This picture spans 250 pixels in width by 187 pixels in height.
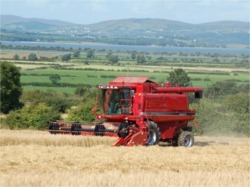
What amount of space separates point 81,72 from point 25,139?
73.1 meters

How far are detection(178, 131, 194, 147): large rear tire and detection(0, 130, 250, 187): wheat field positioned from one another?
1785mm

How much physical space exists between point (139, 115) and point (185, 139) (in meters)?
2.20

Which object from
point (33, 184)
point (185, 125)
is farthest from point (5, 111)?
point (33, 184)

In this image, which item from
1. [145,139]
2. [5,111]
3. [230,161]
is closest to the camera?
[230,161]

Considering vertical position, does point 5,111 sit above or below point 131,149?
below

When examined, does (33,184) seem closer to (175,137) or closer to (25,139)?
(25,139)

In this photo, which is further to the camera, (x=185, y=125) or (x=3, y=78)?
(x=3, y=78)

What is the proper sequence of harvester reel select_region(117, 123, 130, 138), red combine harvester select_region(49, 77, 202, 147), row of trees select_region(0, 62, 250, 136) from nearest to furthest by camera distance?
harvester reel select_region(117, 123, 130, 138) < red combine harvester select_region(49, 77, 202, 147) < row of trees select_region(0, 62, 250, 136)

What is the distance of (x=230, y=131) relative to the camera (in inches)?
1260

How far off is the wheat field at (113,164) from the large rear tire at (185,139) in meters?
1.78

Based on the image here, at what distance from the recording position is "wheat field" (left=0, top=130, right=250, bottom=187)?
12.9m

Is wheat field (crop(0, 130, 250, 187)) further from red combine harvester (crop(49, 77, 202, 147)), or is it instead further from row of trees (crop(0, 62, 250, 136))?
row of trees (crop(0, 62, 250, 136))

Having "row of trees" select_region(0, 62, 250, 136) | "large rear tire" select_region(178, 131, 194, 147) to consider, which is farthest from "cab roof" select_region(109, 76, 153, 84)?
"row of trees" select_region(0, 62, 250, 136)

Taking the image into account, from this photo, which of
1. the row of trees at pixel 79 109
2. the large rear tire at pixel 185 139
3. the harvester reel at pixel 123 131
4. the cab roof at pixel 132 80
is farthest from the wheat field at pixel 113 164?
the row of trees at pixel 79 109
